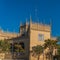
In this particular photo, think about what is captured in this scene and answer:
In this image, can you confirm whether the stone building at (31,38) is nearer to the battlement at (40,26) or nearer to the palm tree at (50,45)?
the battlement at (40,26)

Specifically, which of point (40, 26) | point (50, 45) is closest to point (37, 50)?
point (50, 45)

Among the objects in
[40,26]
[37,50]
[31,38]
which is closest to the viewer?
[37,50]

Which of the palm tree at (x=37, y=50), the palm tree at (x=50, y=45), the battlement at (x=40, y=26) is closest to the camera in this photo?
the palm tree at (x=50, y=45)

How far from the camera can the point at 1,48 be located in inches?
2662

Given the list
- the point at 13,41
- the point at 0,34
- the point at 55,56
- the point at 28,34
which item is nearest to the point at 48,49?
the point at 55,56

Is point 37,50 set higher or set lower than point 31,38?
lower

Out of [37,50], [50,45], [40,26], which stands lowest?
[37,50]

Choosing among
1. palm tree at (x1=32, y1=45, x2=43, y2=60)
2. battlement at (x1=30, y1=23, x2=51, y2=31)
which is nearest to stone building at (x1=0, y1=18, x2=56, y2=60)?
battlement at (x1=30, y1=23, x2=51, y2=31)

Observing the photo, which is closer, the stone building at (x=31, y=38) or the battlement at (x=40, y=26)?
the stone building at (x=31, y=38)

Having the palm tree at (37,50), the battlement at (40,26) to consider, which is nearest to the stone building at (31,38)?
the battlement at (40,26)

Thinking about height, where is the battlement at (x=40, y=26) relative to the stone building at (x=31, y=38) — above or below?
above

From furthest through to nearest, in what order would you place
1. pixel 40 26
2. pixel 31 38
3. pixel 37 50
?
pixel 40 26, pixel 31 38, pixel 37 50

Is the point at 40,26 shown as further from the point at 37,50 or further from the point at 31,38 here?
the point at 37,50

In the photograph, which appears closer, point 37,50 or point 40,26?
point 37,50
